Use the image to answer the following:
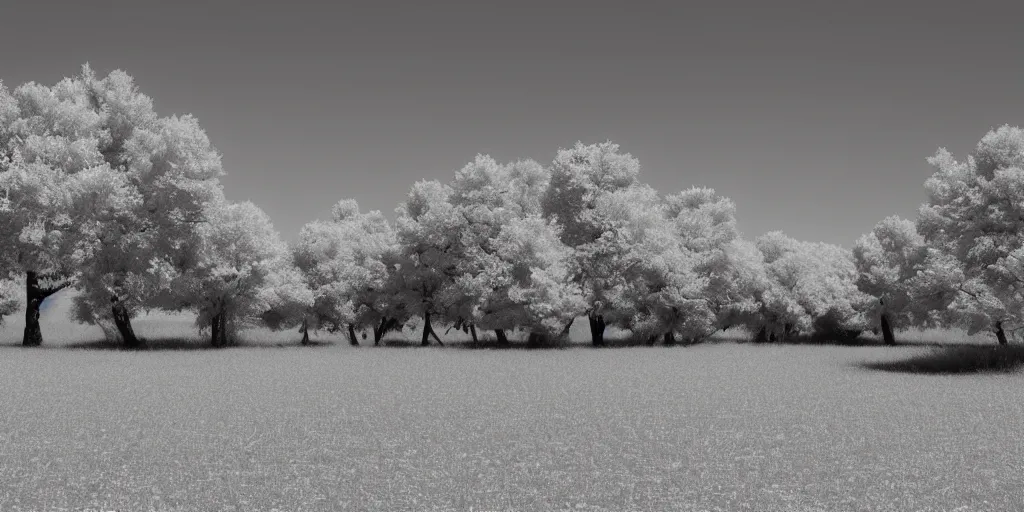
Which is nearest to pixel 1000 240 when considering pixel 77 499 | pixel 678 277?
pixel 678 277

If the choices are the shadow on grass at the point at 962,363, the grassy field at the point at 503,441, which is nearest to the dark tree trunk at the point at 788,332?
the shadow on grass at the point at 962,363

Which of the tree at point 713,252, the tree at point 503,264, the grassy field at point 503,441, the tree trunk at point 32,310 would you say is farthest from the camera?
the tree at point 713,252

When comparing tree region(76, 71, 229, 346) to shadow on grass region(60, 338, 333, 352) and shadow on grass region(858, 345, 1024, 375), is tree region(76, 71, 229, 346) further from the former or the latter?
shadow on grass region(858, 345, 1024, 375)

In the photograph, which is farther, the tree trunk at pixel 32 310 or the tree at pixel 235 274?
the tree at pixel 235 274

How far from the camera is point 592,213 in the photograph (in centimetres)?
4947

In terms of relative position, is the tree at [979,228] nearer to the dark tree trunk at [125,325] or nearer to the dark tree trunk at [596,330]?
the dark tree trunk at [596,330]

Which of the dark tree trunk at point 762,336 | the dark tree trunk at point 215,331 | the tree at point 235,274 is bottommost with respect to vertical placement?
the dark tree trunk at point 762,336

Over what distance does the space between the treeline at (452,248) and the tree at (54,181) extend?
118 mm

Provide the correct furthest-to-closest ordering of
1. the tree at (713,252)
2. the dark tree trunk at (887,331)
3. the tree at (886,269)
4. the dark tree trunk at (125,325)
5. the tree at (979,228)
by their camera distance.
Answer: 1. the dark tree trunk at (887,331)
2. the tree at (713,252)
3. the tree at (886,269)
4. the dark tree trunk at (125,325)
5. the tree at (979,228)

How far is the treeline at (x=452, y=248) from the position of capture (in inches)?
1312

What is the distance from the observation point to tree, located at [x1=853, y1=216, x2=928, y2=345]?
177 feet

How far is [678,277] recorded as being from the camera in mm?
50906

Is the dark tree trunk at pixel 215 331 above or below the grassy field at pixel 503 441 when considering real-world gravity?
above

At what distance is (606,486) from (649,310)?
41.3 m
